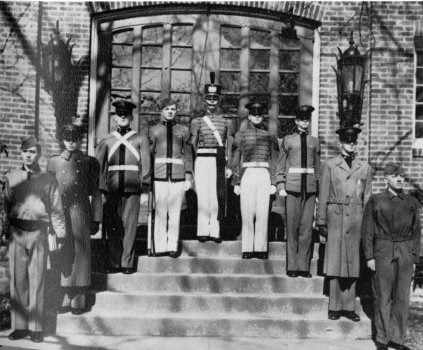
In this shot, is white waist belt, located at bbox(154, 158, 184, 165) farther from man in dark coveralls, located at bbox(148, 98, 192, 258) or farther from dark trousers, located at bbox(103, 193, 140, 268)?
dark trousers, located at bbox(103, 193, 140, 268)

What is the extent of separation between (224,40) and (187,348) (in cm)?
497

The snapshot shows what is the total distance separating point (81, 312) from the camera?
19.2 feet

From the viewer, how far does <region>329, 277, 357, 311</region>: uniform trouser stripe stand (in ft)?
19.6

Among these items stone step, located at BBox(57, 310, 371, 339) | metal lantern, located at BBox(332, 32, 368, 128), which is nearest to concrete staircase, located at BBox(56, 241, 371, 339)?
stone step, located at BBox(57, 310, 371, 339)

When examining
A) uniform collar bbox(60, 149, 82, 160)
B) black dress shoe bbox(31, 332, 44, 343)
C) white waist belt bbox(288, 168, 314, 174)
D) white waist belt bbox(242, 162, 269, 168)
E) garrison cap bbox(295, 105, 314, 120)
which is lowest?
black dress shoe bbox(31, 332, 44, 343)

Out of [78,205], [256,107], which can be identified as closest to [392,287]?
[256,107]

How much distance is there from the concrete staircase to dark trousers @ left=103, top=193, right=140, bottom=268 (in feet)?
0.67

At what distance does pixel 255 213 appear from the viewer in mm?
6582

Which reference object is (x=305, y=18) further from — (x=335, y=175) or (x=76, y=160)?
(x=76, y=160)

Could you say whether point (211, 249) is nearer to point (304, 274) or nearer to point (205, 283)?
point (205, 283)

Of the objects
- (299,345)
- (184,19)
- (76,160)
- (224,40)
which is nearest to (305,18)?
(224,40)

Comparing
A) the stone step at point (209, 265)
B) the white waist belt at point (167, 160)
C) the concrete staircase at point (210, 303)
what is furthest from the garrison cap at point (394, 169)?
the white waist belt at point (167, 160)

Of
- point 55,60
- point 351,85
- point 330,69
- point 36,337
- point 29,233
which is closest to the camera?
point 36,337

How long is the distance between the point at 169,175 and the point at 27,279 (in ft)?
6.68
